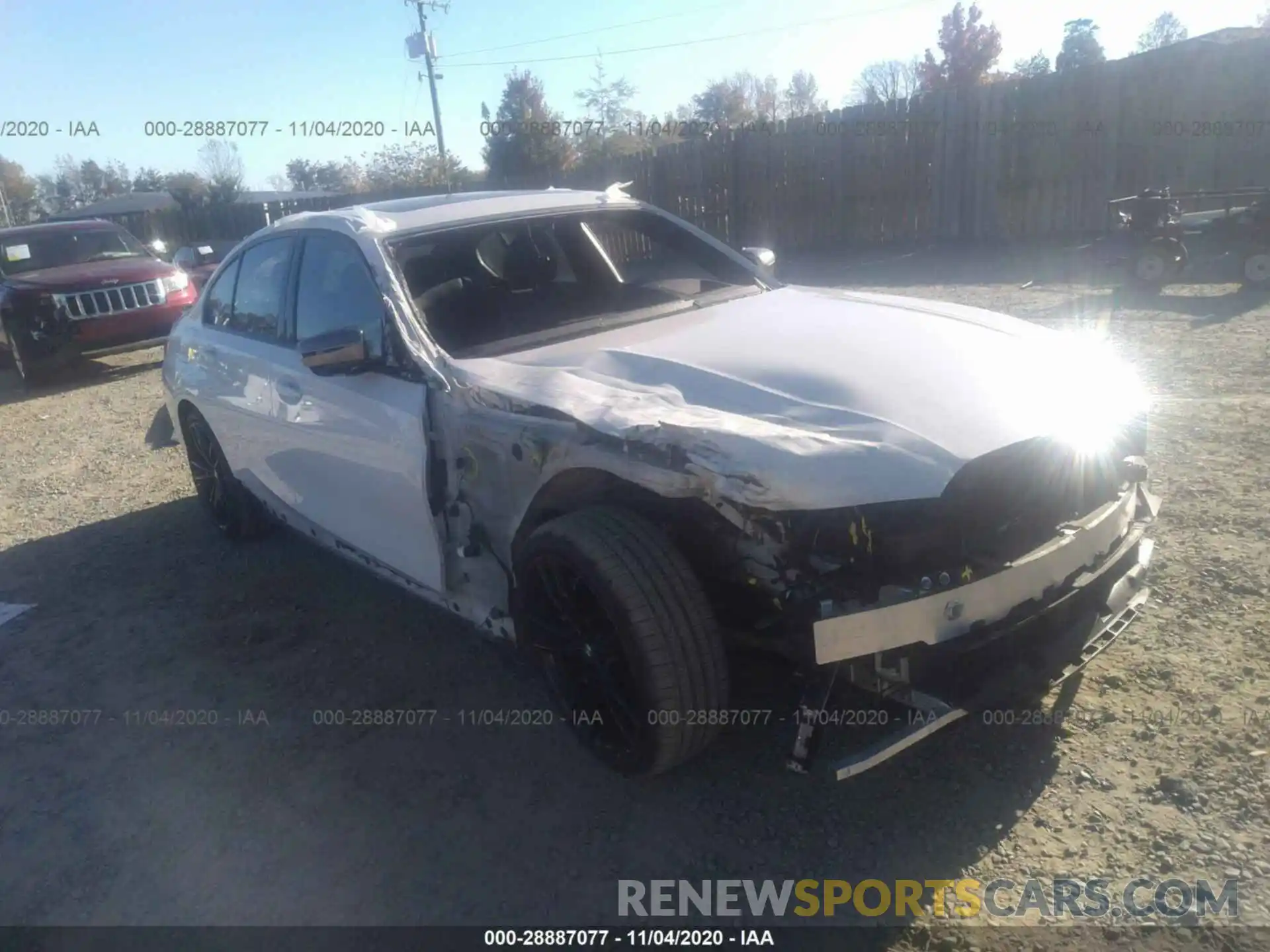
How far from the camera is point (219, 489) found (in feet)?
17.1

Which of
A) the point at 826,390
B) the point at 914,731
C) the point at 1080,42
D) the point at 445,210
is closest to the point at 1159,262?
the point at 445,210

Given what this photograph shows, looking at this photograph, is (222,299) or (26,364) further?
(26,364)

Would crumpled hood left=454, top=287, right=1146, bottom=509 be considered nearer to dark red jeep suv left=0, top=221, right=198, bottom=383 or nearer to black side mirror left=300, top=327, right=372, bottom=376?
black side mirror left=300, top=327, right=372, bottom=376

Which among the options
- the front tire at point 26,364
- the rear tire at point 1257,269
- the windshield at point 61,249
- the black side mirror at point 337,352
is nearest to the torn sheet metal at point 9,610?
the black side mirror at point 337,352

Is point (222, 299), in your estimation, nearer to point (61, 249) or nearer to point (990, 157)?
point (61, 249)

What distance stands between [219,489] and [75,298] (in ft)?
23.0

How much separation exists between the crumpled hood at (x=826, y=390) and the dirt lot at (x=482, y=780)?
1023 millimetres

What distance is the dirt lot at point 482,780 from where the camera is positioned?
2.56m

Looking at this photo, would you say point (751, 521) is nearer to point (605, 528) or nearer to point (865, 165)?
point (605, 528)

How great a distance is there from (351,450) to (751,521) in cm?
182

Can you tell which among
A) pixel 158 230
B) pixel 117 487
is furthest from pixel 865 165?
pixel 158 230

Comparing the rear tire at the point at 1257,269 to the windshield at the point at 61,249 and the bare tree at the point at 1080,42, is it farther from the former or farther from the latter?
the bare tree at the point at 1080,42

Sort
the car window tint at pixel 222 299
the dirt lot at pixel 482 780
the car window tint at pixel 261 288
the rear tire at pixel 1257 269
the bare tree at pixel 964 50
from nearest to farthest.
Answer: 1. the dirt lot at pixel 482 780
2. the car window tint at pixel 261 288
3. the car window tint at pixel 222 299
4. the rear tire at pixel 1257 269
5. the bare tree at pixel 964 50

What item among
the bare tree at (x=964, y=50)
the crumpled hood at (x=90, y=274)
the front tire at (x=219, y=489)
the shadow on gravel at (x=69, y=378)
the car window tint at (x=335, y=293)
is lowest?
the shadow on gravel at (x=69, y=378)
